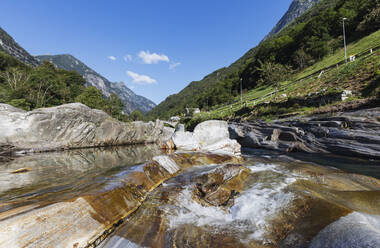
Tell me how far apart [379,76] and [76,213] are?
2529cm

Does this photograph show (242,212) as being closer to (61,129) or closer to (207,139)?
(207,139)

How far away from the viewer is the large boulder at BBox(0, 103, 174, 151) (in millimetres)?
17406

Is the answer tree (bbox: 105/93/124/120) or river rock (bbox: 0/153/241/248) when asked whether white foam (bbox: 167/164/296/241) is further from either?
tree (bbox: 105/93/124/120)

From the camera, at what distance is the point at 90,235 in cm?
331

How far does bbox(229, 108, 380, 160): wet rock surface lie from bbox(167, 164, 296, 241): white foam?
9705mm

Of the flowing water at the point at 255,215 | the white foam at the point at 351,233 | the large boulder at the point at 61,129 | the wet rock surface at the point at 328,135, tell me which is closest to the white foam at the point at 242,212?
the flowing water at the point at 255,215

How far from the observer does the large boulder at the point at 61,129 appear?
685 inches

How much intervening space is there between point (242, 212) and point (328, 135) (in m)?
12.7

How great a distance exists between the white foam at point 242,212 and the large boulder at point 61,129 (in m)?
22.1

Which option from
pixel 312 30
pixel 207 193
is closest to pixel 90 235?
pixel 207 193

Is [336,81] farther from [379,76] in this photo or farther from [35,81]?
[35,81]

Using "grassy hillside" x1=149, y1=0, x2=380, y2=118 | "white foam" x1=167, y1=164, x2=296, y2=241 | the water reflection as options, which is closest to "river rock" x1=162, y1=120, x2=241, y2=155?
the water reflection

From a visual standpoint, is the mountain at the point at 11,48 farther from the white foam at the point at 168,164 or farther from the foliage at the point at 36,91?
the white foam at the point at 168,164

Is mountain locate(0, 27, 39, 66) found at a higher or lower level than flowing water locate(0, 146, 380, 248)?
higher
